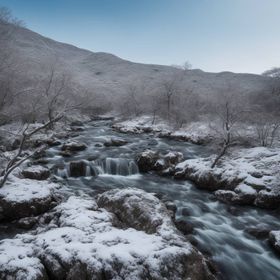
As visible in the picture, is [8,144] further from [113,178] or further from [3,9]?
[3,9]

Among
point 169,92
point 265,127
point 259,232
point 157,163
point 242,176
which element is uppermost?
point 169,92

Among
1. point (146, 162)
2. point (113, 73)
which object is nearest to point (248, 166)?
point (146, 162)

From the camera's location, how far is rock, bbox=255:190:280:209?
477 inches

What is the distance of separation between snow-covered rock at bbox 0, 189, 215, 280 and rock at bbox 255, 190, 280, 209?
6909 mm

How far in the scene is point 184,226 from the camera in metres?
9.90

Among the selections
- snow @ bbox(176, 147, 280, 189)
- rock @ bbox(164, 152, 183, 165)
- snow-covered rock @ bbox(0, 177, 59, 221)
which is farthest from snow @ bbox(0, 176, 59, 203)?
snow @ bbox(176, 147, 280, 189)

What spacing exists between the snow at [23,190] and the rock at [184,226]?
5607 millimetres

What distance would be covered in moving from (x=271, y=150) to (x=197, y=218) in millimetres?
10998

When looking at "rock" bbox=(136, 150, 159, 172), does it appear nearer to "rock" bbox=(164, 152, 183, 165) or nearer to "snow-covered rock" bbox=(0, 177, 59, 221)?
"rock" bbox=(164, 152, 183, 165)

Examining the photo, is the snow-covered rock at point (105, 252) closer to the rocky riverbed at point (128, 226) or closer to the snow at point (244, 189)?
the rocky riverbed at point (128, 226)

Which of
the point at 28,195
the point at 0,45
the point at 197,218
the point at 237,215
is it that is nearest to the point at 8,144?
the point at 0,45

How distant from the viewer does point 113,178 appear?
15422mm

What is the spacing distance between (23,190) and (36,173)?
11.0ft

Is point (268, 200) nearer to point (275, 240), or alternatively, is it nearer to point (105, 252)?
point (275, 240)
